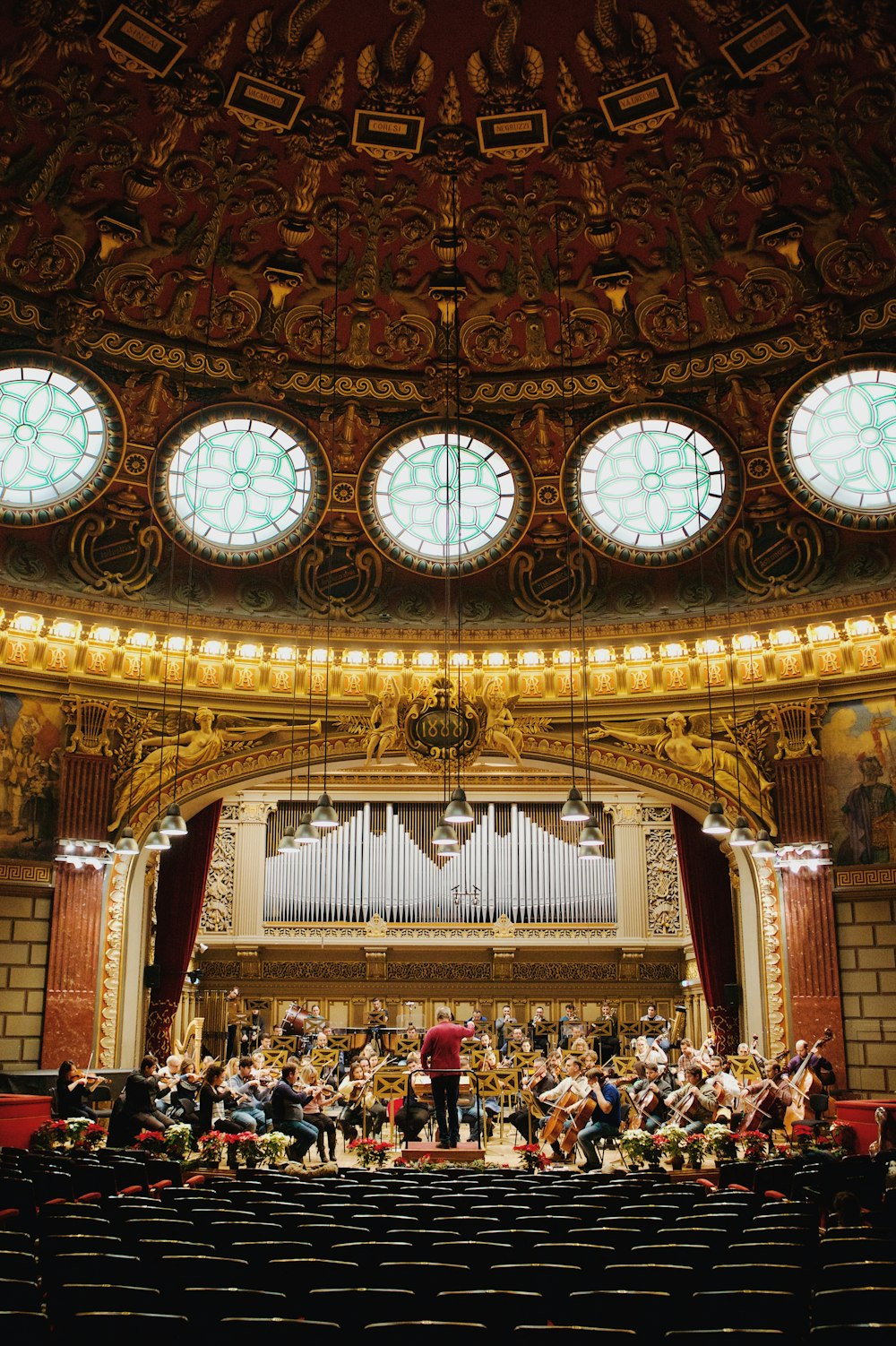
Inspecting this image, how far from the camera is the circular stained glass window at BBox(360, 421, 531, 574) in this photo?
66.7ft

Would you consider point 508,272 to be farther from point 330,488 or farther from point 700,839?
point 700,839

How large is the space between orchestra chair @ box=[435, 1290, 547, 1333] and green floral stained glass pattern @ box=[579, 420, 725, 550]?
52.7ft

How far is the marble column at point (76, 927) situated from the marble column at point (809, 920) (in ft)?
33.8

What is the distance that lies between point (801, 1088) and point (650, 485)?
32.8ft

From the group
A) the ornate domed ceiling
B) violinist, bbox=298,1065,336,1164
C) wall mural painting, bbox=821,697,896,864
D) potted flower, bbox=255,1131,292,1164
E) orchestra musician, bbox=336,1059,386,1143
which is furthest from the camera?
wall mural painting, bbox=821,697,896,864

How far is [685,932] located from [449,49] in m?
17.1

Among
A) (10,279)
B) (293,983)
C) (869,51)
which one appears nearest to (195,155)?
(10,279)

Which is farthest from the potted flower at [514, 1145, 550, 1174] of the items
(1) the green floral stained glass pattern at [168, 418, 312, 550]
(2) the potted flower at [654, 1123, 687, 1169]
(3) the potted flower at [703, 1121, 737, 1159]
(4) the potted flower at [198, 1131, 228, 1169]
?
(1) the green floral stained glass pattern at [168, 418, 312, 550]

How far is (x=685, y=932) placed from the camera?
24.6 m

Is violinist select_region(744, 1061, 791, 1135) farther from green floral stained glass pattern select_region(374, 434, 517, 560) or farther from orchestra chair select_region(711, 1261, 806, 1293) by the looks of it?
green floral stained glass pattern select_region(374, 434, 517, 560)

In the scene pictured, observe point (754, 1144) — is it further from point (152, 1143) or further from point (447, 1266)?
point (447, 1266)

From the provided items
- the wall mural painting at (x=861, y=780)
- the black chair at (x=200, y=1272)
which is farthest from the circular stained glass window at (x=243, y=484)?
the black chair at (x=200, y=1272)

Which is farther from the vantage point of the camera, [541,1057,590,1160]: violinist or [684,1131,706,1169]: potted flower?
[541,1057,590,1160]: violinist

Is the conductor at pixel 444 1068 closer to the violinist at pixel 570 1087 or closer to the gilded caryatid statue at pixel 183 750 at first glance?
the violinist at pixel 570 1087
